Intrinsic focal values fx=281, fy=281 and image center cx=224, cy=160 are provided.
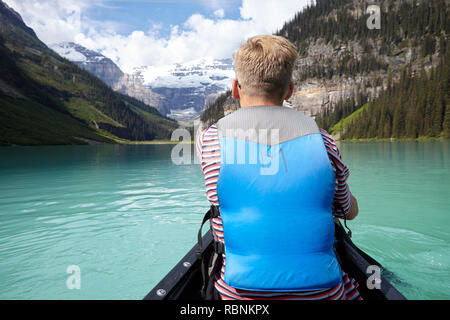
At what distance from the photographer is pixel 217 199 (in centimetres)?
260

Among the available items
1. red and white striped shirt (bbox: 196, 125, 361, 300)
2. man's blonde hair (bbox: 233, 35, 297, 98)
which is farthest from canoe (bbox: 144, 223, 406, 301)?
man's blonde hair (bbox: 233, 35, 297, 98)

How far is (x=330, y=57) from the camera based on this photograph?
199875 mm

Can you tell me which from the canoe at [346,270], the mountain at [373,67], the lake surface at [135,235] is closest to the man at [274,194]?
the canoe at [346,270]

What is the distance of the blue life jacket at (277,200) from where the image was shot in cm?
228

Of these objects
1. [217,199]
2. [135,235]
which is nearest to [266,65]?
[217,199]

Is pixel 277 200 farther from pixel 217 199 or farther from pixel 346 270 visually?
pixel 346 270

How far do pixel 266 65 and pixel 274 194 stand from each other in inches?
44.4

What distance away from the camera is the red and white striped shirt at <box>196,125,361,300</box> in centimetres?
240

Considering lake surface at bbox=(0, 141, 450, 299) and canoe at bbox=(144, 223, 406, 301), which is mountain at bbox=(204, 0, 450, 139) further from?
canoe at bbox=(144, 223, 406, 301)

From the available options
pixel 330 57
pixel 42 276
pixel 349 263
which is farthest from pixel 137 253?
pixel 330 57

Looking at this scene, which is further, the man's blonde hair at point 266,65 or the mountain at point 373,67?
the mountain at point 373,67

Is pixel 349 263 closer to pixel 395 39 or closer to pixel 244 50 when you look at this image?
pixel 244 50

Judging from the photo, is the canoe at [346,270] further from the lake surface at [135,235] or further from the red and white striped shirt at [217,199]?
the lake surface at [135,235]
